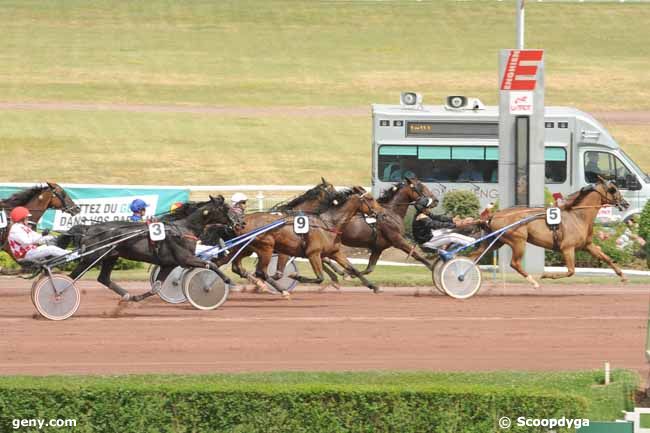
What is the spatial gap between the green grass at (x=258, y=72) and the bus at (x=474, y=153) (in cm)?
924

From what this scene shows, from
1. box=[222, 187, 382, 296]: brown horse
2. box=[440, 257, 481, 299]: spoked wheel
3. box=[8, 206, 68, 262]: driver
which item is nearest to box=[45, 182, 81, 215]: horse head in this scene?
box=[222, 187, 382, 296]: brown horse

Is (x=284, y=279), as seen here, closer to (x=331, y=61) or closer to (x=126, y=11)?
(x=331, y=61)

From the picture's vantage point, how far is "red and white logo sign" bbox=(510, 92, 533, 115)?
1934cm

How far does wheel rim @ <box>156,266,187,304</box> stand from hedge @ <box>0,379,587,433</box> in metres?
7.22

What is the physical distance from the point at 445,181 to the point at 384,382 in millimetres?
13541

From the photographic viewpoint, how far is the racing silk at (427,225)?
1672 centimetres

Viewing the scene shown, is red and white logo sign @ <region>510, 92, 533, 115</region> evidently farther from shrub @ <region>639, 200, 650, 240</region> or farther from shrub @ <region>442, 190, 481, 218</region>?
shrub @ <region>442, 190, 481, 218</region>

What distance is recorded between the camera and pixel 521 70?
63.0ft

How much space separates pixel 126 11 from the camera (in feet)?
190

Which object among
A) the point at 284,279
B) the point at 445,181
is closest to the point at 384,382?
the point at 284,279

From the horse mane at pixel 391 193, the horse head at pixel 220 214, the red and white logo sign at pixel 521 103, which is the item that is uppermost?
the red and white logo sign at pixel 521 103

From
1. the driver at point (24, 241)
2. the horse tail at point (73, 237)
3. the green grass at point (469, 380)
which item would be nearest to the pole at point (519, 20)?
the horse tail at point (73, 237)

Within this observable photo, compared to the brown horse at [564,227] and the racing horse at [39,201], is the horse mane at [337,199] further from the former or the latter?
the racing horse at [39,201]

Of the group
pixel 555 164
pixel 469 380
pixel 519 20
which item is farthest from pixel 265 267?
pixel 555 164
